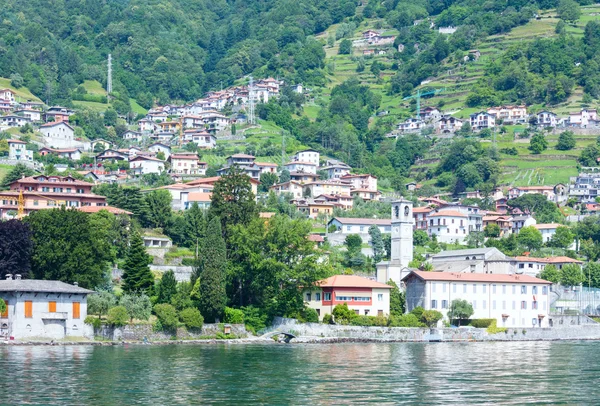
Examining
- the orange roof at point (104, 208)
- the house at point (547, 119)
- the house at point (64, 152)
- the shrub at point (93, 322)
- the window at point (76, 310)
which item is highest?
the house at point (547, 119)

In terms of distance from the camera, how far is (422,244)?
110750 millimetres

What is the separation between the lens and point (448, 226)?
388 feet

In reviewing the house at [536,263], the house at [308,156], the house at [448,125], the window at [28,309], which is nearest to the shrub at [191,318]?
the window at [28,309]

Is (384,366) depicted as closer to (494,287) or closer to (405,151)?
(494,287)

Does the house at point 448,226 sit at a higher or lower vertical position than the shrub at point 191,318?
higher

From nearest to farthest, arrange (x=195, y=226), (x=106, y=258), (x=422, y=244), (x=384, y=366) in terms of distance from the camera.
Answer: (x=384, y=366) → (x=106, y=258) → (x=195, y=226) → (x=422, y=244)

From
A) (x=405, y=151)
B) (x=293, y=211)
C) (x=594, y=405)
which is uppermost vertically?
(x=405, y=151)

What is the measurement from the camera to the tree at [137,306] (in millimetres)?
67750

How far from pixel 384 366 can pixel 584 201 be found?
298 ft

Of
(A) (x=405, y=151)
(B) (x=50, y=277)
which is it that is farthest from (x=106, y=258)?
(A) (x=405, y=151)

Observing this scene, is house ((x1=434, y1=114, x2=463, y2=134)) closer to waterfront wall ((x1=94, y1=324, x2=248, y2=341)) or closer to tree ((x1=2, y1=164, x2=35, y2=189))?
tree ((x1=2, y1=164, x2=35, y2=189))

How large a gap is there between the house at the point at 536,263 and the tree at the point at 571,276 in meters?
2.79

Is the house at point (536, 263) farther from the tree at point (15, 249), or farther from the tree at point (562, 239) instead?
the tree at point (15, 249)

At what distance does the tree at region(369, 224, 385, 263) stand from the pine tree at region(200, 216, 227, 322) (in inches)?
1204
